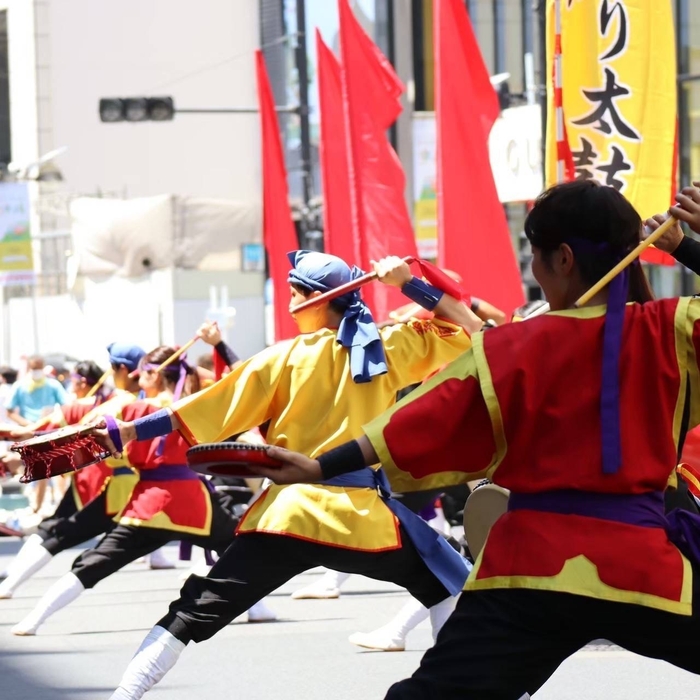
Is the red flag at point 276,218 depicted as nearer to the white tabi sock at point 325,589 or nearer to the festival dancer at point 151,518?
the white tabi sock at point 325,589

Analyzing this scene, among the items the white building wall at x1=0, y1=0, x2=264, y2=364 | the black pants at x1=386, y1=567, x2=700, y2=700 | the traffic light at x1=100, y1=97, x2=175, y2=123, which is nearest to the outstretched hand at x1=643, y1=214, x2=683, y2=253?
the black pants at x1=386, y1=567, x2=700, y2=700

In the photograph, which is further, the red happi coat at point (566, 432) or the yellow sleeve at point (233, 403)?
the yellow sleeve at point (233, 403)

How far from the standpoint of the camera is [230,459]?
3393 mm

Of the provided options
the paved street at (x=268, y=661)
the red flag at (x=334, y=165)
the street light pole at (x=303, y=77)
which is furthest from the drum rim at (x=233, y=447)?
the street light pole at (x=303, y=77)

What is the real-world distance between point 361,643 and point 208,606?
257 centimetres

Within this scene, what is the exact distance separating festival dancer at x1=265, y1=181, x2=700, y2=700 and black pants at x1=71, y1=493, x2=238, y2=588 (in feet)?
13.9

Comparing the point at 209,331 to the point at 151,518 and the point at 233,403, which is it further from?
the point at 151,518

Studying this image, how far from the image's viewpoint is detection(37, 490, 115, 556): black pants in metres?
8.83

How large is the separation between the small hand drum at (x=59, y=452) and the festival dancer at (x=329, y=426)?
15.6 inches

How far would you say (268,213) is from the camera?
48.1 ft

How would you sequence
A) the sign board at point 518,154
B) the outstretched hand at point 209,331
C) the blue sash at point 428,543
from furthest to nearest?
the sign board at point 518,154 < the outstretched hand at point 209,331 < the blue sash at point 428,543

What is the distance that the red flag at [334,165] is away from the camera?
518 inches

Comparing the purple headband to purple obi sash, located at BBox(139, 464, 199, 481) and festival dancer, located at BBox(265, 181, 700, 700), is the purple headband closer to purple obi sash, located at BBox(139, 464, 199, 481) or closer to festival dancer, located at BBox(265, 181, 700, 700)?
festival dancer, located at BBox(265, 181, 700, 700)

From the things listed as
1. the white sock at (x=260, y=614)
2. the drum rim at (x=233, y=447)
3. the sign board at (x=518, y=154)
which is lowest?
the white sock at (x=260, y=614)
